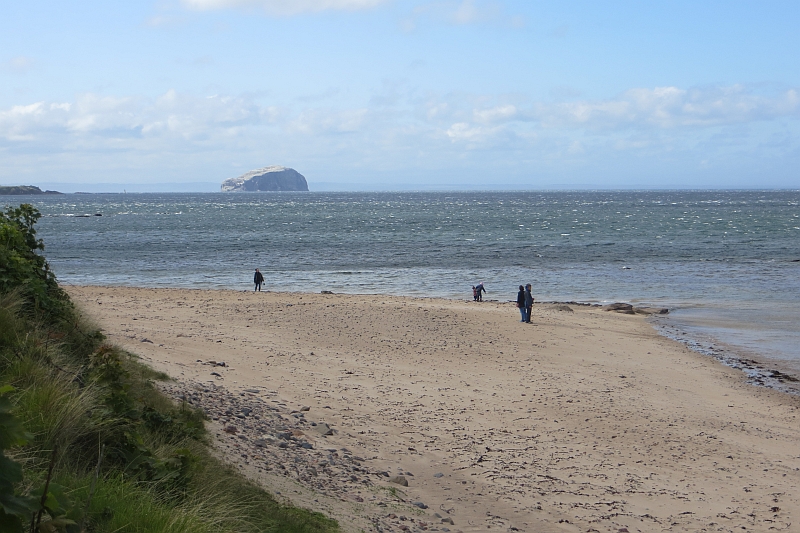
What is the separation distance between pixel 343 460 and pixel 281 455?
89 cm

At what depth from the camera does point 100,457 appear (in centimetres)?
403

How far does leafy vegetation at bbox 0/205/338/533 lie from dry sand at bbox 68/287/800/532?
40.3 inches

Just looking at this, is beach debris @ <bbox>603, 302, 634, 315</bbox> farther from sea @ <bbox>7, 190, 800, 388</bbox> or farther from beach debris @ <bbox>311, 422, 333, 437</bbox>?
beach debris @ <bbox>311, 422, 333, 437</bbox>

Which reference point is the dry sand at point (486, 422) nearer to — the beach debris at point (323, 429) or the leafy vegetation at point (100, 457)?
the beach debris at point (323, 429)

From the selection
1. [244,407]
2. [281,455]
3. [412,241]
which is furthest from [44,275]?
[412,241]

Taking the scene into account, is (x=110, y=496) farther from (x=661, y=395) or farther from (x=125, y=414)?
(x=661, y=395)

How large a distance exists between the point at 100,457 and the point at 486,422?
8096 millimetres

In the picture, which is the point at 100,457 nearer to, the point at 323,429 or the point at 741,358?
the point at 323,429

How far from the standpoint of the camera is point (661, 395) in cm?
1437

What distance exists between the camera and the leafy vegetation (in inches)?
141

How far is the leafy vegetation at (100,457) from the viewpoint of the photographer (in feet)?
11.8

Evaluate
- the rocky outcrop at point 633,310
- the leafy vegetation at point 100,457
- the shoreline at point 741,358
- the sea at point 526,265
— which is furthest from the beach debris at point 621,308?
the leafy vegetation at point 100,457

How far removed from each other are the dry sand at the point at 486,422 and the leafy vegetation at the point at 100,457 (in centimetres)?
102

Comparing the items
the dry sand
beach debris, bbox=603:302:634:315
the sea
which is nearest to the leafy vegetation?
the dry sand
